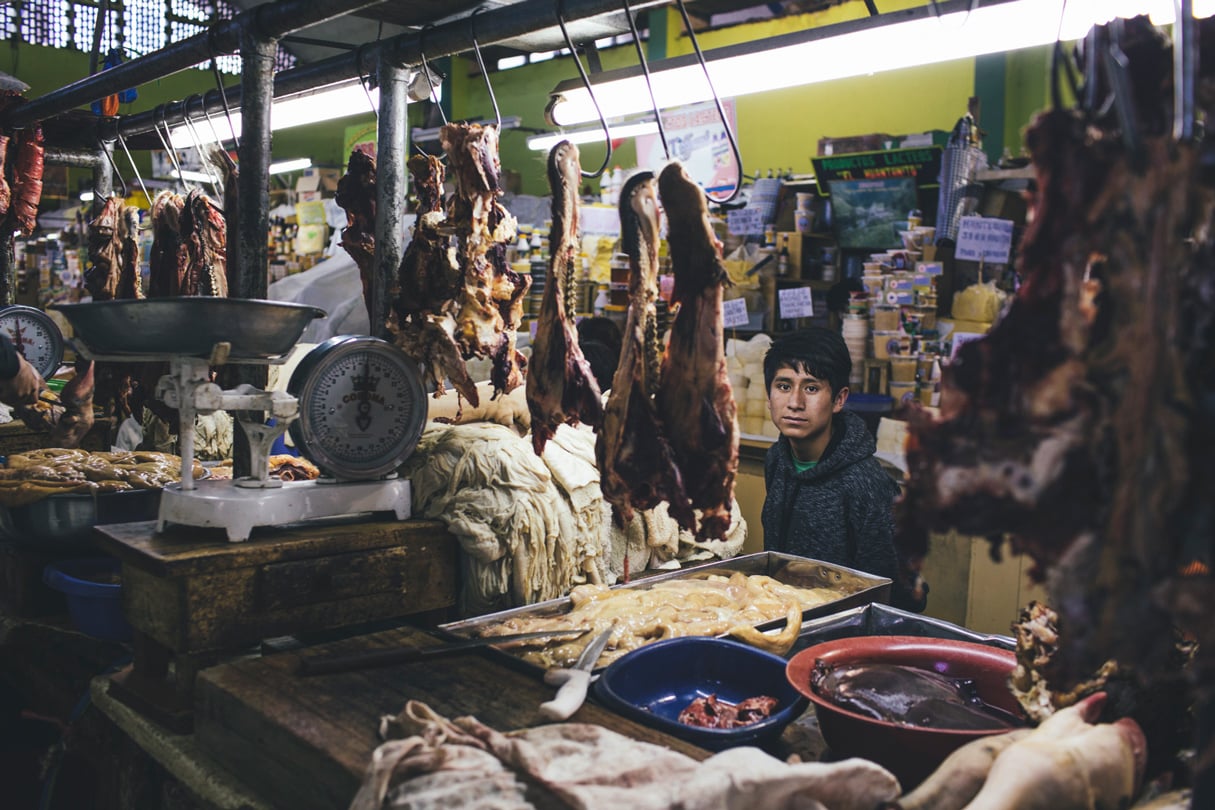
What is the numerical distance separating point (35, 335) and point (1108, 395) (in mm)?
4663

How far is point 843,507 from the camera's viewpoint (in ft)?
12.5

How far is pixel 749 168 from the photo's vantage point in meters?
12.0

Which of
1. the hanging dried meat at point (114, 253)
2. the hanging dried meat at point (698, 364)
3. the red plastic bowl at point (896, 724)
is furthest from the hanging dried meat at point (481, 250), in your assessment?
the hanging dried meat at point (114, 253)

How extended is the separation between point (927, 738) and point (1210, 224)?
1.01m

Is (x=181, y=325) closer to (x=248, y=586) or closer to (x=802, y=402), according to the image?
(x=248, y=586)

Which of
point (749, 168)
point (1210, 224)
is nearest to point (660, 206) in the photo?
point (1210, 224)

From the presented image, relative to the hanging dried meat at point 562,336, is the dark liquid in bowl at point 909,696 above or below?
below

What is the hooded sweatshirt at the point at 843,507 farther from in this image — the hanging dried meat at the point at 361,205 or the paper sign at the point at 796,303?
the paper sign at the point at 796,303

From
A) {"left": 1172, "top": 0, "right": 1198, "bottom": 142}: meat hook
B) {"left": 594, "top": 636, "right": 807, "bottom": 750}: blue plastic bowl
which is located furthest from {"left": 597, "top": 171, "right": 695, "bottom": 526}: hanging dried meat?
{"left": 1172, "top": 0, "right": 1198, "bottom": 142}: meat hook

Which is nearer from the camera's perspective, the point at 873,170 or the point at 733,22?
the point at 873,170

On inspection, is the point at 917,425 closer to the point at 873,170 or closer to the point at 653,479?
the point at 653,479

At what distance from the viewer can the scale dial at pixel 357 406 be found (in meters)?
2.62

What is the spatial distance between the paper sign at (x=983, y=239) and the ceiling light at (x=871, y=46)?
3026 millimetres

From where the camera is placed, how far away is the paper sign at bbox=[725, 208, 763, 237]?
6.76m
